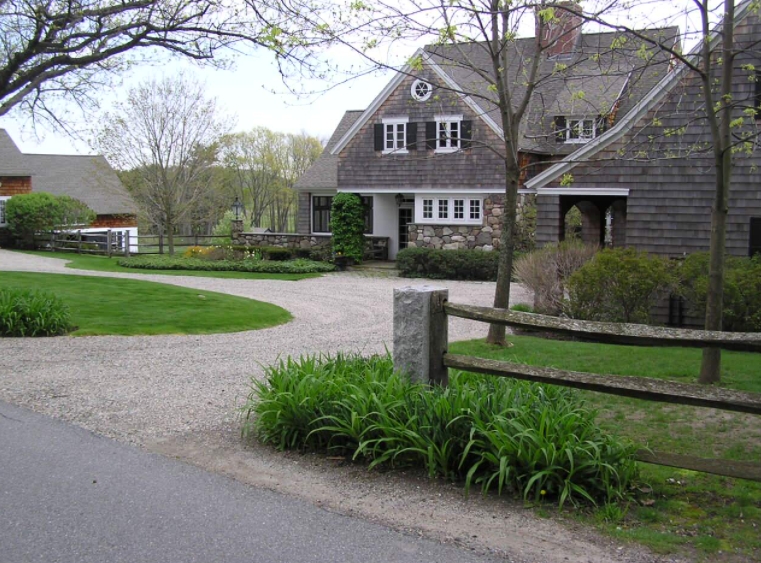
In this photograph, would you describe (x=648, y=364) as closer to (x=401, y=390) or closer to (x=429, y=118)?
(x=401, y=390)

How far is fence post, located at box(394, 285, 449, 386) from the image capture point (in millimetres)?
6414

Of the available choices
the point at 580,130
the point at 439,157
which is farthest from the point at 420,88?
the point at 580,130

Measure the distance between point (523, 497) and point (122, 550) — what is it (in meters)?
2.56

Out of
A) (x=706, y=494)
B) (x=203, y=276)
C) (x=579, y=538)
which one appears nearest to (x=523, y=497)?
(x=579, y=538)

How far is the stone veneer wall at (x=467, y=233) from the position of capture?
27047 millimetres

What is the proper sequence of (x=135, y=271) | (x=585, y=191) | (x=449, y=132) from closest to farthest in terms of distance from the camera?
(x=585, y=191) → (x=449, y=132) → (x=135, y=271)

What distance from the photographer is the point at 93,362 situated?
33.7ft

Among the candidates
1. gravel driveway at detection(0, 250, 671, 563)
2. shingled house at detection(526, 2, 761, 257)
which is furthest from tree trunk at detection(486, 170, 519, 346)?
shingled house at detection(526, 2, 761, 257)

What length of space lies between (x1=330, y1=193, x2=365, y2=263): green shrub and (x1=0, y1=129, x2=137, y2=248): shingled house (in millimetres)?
11891

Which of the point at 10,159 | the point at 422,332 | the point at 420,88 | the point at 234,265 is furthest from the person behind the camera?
the point at 10,159

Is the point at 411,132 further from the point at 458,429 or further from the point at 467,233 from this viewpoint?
the point at 458,429

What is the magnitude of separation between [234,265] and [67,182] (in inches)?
852

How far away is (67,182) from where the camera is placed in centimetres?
4534

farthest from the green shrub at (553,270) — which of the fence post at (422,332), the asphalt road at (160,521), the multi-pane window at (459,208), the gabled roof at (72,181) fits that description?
the gabled roof at (72,181)
